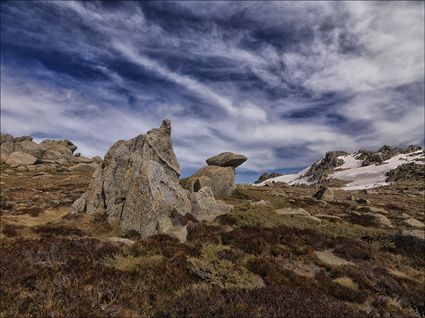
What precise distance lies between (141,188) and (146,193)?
1.86 feet

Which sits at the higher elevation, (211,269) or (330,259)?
(211,269)

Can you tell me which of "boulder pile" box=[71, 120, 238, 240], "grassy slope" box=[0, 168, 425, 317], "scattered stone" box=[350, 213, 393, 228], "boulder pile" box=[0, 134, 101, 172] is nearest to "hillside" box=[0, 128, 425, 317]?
"grassy slope" box=[0, 168, 425, 317]

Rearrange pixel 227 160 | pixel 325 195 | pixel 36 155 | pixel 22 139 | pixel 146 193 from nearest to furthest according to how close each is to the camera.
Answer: pixel 146 193, pixel 227 160, pixel 325 195, pixel 36 155, pixel 22 139

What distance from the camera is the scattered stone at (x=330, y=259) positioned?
14.2m

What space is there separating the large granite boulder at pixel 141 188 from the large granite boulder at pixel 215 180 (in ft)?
21.9

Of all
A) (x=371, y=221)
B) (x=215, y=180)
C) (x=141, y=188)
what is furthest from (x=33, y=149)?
(x=371, y=221)

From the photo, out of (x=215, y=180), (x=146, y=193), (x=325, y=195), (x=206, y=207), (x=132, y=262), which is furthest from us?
(x=325, y=195)

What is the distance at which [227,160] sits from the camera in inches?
1540

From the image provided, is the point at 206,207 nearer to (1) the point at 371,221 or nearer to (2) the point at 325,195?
(1) the point at 371,221

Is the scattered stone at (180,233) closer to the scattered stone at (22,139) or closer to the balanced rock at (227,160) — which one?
the balanced rock at (227,160)

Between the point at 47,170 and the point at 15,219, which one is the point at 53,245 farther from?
the point at 47,170

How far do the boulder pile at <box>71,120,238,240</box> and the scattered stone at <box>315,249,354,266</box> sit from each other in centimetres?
698

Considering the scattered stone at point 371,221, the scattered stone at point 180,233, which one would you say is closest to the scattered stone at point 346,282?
the scattered stone at point 180,233

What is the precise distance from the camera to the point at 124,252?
12.7m
